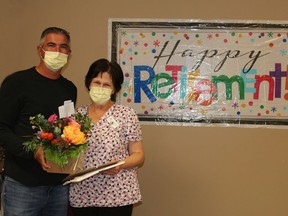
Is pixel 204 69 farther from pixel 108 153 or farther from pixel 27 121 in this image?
pixel 27 121

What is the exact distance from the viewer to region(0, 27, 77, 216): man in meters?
1.74

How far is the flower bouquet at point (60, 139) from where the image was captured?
1.57m

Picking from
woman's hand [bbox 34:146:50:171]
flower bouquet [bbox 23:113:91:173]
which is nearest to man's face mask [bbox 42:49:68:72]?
flower bouquet [bbox 23:113:91:173]

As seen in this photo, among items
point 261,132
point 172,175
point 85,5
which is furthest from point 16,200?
point 261,132

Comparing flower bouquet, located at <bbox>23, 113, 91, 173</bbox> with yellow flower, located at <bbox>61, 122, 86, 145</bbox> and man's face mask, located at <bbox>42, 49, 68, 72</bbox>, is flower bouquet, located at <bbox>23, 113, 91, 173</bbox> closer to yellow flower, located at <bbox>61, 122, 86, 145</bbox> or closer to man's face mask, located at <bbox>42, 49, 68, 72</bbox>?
yellow flower, located at <bbox>61, 122, 86, 145</bbox>

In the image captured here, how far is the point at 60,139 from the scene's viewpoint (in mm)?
1573

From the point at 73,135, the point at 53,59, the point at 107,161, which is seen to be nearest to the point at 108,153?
the point at 107,161

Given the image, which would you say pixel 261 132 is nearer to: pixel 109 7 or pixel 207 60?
pixel 207 60

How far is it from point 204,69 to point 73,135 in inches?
57.9

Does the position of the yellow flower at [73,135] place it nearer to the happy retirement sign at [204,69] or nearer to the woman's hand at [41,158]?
the woman's hand at [41,158]

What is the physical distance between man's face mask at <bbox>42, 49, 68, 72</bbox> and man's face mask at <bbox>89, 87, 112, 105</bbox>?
23cm

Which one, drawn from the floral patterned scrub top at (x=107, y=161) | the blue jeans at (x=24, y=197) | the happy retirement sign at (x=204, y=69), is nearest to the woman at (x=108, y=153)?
the floral patterned scrub top at (x=107, y=161)

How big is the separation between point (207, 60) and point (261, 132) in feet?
2.38

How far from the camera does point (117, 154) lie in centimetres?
180
